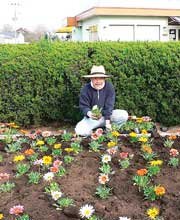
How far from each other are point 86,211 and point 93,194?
0.39 meters

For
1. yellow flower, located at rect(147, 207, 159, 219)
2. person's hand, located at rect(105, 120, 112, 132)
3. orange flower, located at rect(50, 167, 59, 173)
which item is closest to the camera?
yellow flower, located at rect(147, 207, 159, 219)

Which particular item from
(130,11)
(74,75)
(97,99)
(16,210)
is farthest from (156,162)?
(130,11)

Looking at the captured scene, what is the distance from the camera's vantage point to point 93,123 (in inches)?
261

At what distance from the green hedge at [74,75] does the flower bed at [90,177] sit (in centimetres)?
202

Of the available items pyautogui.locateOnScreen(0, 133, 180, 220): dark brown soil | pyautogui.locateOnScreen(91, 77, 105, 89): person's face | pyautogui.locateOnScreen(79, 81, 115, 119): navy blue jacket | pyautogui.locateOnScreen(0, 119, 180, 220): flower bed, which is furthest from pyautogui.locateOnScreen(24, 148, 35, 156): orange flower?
pyautogui.locateOnScreen(91, 77, 105, 89): person's face

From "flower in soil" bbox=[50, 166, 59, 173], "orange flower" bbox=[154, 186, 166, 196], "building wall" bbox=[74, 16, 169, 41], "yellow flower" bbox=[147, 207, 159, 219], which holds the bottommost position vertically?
"yellow flower" bbox=[147, 207, 159, 219]

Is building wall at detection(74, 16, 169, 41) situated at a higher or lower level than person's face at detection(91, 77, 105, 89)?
higher

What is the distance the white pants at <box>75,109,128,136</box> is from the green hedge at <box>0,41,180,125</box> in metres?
0.98

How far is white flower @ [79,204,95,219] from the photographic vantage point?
3677 millimetres

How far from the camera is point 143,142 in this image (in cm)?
535

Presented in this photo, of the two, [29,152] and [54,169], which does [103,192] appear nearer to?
[54,169]

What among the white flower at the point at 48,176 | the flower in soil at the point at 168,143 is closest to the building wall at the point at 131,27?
the flower in soil at the point at 168,143

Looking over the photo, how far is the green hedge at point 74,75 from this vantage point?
7.69 metres

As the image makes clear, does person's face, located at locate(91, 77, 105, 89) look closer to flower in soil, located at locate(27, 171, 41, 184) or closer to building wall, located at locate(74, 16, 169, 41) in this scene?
flower in soil, located at locate(27, 171, 41, 184)
